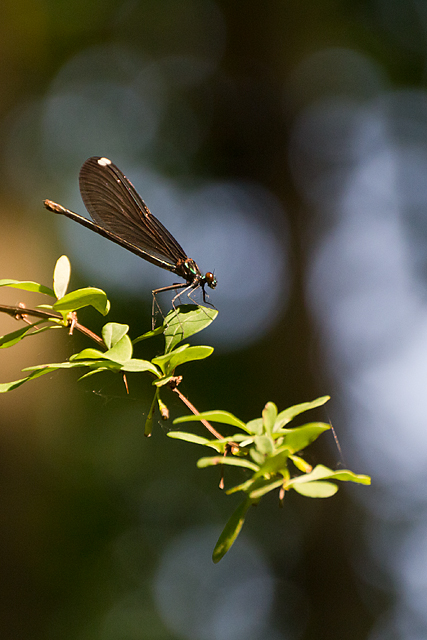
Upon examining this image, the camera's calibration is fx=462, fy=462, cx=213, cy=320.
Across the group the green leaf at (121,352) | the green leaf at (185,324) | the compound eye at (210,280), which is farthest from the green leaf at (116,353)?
the compound eye at (210,280)

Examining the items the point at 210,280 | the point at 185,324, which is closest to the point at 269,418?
the point at 185,324

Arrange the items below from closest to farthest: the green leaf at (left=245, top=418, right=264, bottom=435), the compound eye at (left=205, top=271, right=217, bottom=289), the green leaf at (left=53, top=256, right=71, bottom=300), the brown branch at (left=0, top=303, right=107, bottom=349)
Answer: the green leaf at (left=245, top=418, right=264, bottom=435) → the brown branch at (left=0, top=303, right=107, bottom=349) → the green leaf at (left=53, top=256, right=71, bottom=300) → the compound eye at (left=205, top=271, right=217, bottom=289)

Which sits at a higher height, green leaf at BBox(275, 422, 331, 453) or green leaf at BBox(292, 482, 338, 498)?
green leaf at BBox(275, 422, 331, 453)

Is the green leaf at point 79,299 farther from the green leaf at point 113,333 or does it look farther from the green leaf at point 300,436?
the green leaf at point 300,436

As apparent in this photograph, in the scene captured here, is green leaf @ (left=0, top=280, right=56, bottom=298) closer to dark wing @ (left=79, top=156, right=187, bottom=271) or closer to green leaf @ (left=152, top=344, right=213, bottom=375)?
green leaf @ (left=152, top=344, right=213, bottom=375)

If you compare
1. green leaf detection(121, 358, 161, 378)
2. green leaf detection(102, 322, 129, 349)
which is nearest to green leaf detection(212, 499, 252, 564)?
green leaf detection(121, 358, 161, 378)

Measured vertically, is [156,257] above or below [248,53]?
below

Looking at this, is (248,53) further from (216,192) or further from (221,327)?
(221,327)

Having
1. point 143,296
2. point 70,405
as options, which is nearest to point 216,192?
point 143,296
